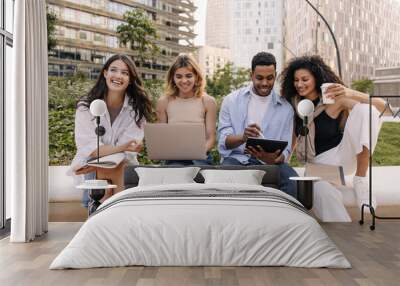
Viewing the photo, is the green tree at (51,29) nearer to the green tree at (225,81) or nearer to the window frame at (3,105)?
the window frame at (3,105)

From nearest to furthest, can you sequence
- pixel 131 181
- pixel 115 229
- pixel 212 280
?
pixel 212 280, pixel 115 229, pixel 131 181

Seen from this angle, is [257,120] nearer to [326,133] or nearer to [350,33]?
[326,133]

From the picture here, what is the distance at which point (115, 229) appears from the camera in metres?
4.38

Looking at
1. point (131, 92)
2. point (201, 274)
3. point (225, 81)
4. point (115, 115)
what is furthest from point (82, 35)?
point (201, 274)

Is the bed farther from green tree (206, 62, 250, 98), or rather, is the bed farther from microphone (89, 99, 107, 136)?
green tree (206, 62, 250, 98)

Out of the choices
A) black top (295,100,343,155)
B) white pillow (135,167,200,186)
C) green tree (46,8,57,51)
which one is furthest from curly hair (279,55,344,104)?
green tree (46,8,57,51)

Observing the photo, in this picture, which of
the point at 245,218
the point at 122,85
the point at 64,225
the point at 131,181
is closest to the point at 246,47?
the point at 122,85

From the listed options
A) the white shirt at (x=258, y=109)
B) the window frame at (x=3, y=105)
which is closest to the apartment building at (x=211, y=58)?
the white shirt at (x=258, y=109)

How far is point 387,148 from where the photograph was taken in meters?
7.16

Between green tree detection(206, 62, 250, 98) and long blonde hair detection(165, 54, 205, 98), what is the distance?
22 cm

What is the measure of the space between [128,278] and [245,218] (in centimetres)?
97

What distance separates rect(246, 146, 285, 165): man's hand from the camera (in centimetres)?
685

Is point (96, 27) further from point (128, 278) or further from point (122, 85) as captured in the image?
point (128, 278)

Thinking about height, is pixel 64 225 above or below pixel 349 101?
below
